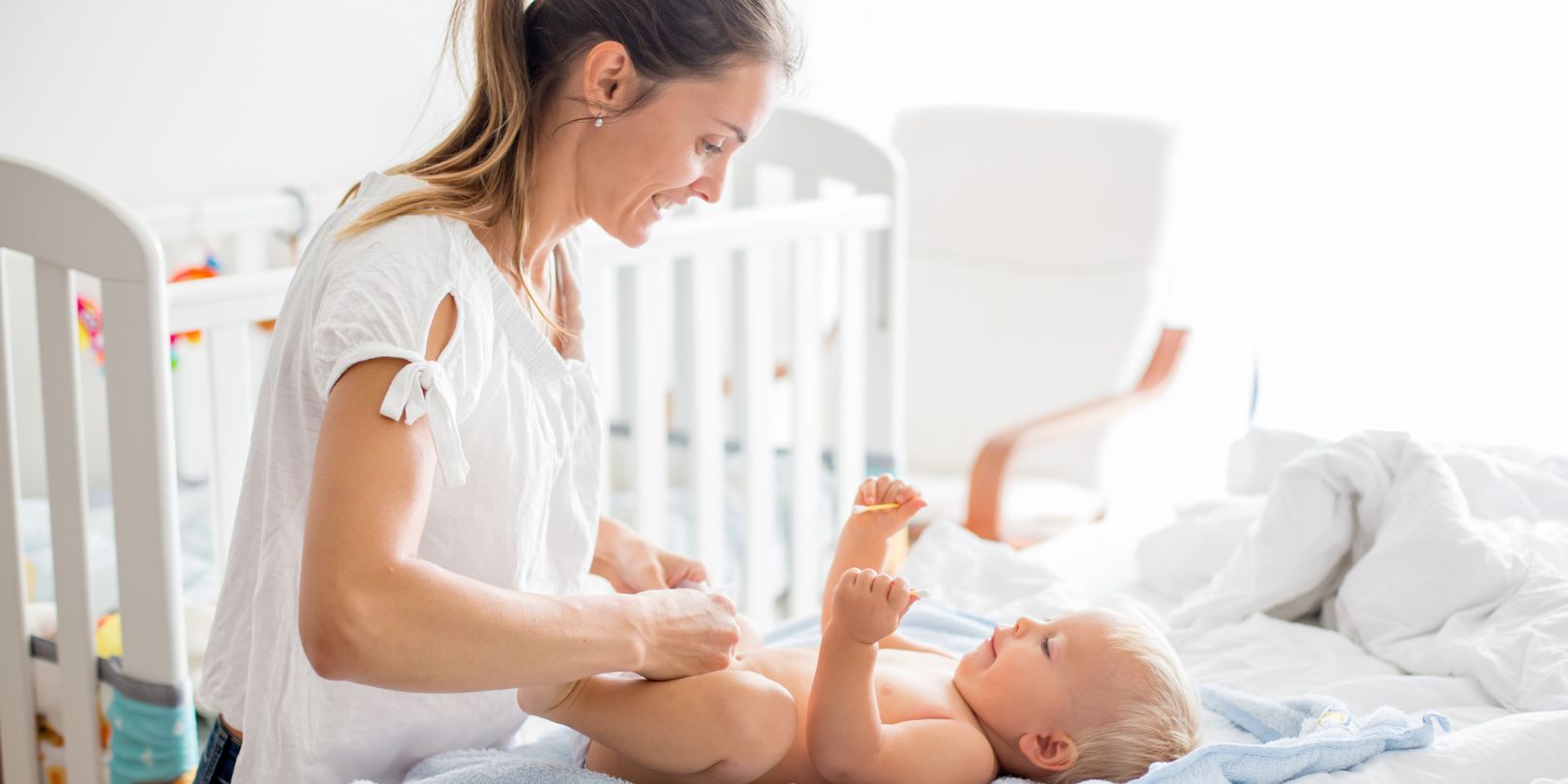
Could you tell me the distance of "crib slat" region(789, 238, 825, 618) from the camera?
2.19 m

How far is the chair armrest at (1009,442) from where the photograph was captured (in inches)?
98.8

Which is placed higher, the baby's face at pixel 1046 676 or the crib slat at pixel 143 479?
the crib slat at pixel 143 479

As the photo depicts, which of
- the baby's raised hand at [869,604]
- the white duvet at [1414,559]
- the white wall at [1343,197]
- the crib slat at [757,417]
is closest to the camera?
the baby's raised hand at [869,604]

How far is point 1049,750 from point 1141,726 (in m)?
0.09

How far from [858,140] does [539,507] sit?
1.43 metres

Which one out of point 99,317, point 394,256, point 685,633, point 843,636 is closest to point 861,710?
point 843,636

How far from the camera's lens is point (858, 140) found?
2.46m

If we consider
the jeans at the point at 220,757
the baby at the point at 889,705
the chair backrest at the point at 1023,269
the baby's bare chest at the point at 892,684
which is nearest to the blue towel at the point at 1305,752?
the baby at the point at 889,705

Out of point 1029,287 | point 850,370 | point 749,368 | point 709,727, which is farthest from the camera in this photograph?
point 1029,287

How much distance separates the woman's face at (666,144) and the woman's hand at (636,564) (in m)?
0.36

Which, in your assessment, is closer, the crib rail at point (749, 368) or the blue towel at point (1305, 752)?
the blue towel at point (1305, 752)

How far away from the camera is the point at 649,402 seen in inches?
76.9

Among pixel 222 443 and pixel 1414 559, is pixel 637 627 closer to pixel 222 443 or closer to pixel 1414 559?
pixel 222 443

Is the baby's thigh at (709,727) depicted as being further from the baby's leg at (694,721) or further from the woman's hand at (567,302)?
the woman's hand at (567,302)
